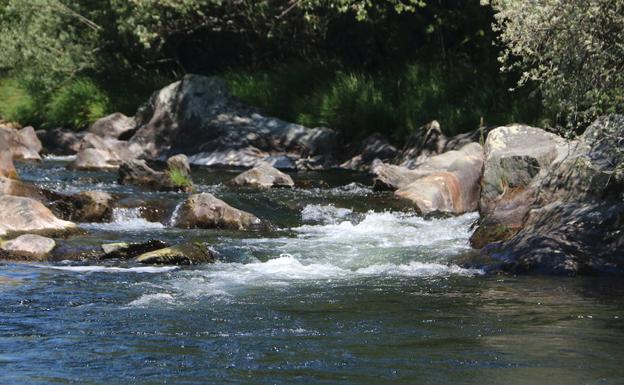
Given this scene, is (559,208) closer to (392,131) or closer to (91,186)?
(91,186)

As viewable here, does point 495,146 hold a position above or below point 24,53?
below

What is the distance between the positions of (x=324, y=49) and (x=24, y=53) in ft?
29.6

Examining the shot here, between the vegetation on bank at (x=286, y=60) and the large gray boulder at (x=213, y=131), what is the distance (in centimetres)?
94

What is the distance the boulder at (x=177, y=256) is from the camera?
1298 cm

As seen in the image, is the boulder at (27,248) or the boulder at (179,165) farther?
the boulder at (179,165)

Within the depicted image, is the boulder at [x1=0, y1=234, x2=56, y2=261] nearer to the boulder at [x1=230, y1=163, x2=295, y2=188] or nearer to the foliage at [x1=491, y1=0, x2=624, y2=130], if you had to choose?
the foliage at [x1=491, y1=0, x2=624, y2=130]

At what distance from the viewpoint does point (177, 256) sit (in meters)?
13.0

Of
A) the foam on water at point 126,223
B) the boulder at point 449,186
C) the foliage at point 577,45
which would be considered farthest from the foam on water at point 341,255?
the foliage at point 577,45

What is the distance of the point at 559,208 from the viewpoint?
44.2 feet

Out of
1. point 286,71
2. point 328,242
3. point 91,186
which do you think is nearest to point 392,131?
point 286,71

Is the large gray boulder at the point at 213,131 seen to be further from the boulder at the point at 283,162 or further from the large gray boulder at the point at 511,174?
the large gray boulder at the point at 511,174

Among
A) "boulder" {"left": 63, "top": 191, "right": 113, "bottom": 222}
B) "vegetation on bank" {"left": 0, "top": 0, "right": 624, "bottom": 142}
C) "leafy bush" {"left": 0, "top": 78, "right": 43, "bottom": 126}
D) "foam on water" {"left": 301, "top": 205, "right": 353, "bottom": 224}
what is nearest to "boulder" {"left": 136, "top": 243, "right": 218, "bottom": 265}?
"boulder" {"left": 63, "top": 191, "right": 113, "bottom": 222}

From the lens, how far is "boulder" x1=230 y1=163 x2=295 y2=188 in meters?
21.1

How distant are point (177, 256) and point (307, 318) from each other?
11.9 feet
